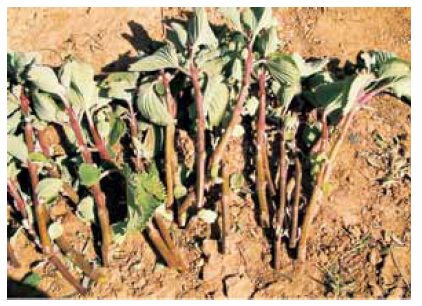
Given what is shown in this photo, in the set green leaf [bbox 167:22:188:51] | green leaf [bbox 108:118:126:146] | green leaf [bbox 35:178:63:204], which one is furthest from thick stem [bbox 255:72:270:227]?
green leaf [bbox 35:178:63:204]

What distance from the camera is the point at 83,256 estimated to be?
2.23 meters

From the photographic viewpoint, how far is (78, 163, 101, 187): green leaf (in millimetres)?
2100

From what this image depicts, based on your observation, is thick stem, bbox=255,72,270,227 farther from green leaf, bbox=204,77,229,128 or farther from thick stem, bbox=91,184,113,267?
thick stem, bbox=91,184,113,267

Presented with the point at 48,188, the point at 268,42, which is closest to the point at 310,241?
the point at 268,42

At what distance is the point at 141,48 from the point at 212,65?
0.45 metres

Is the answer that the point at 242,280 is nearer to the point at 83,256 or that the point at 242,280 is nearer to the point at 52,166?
the point at 83,256

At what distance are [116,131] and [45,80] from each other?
30 centimetres

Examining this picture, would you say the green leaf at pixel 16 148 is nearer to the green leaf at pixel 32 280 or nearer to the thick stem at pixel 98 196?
the thick stem at pixel 98 196

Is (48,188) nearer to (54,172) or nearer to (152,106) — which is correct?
(54,172)

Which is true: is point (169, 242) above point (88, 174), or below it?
below

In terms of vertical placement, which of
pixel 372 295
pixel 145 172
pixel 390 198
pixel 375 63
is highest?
pixel 375 63

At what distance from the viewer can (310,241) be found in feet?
7.33

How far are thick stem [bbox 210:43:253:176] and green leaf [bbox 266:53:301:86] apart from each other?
0.24 ft

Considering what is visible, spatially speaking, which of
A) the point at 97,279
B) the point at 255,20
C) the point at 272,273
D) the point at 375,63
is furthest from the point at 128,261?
the point at 375,63
